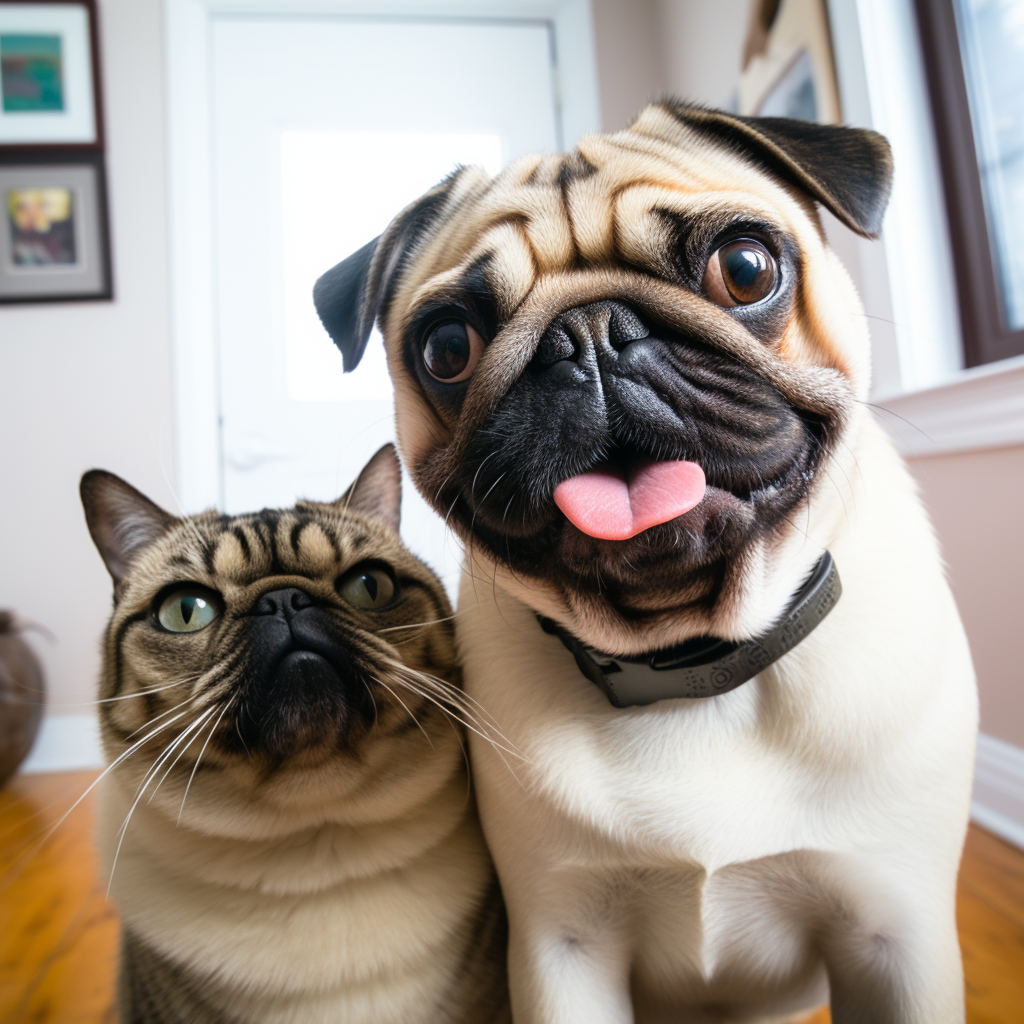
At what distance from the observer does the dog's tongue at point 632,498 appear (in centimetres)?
58

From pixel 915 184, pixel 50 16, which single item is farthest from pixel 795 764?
pixel 50 16

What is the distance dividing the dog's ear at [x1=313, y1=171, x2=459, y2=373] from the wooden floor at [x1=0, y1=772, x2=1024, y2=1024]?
2.36 ft

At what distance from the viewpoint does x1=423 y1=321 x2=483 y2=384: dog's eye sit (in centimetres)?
74

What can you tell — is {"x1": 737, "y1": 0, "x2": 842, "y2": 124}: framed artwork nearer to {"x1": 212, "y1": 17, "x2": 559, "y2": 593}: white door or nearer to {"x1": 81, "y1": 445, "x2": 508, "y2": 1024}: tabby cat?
{"x1": 212, "y1": 17, "x2": 559, "y2": 593}: white door

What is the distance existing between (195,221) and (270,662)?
9.18ft

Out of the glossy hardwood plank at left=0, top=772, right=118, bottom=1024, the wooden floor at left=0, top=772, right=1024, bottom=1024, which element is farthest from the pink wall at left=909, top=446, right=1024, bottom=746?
the glossy hardwood plank at left=0, top=772, right=118, bottom=1024

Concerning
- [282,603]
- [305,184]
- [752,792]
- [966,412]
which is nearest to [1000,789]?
[966,412]

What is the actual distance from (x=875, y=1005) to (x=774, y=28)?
8.64 feet

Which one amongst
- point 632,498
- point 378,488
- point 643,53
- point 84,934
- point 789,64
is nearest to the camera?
point 632,498

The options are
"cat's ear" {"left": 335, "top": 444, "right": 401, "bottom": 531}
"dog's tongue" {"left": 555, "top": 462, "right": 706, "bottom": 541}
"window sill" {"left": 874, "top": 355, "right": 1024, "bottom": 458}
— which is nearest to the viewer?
"dog's tongue" {"left": 555, "top": 462, "right": 706, "bottom": 541}

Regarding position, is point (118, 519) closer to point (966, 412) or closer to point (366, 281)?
point (366, 281)

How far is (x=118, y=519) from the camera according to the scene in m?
0.92

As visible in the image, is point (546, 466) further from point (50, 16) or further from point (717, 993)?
point (50, 16)

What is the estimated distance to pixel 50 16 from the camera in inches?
117
